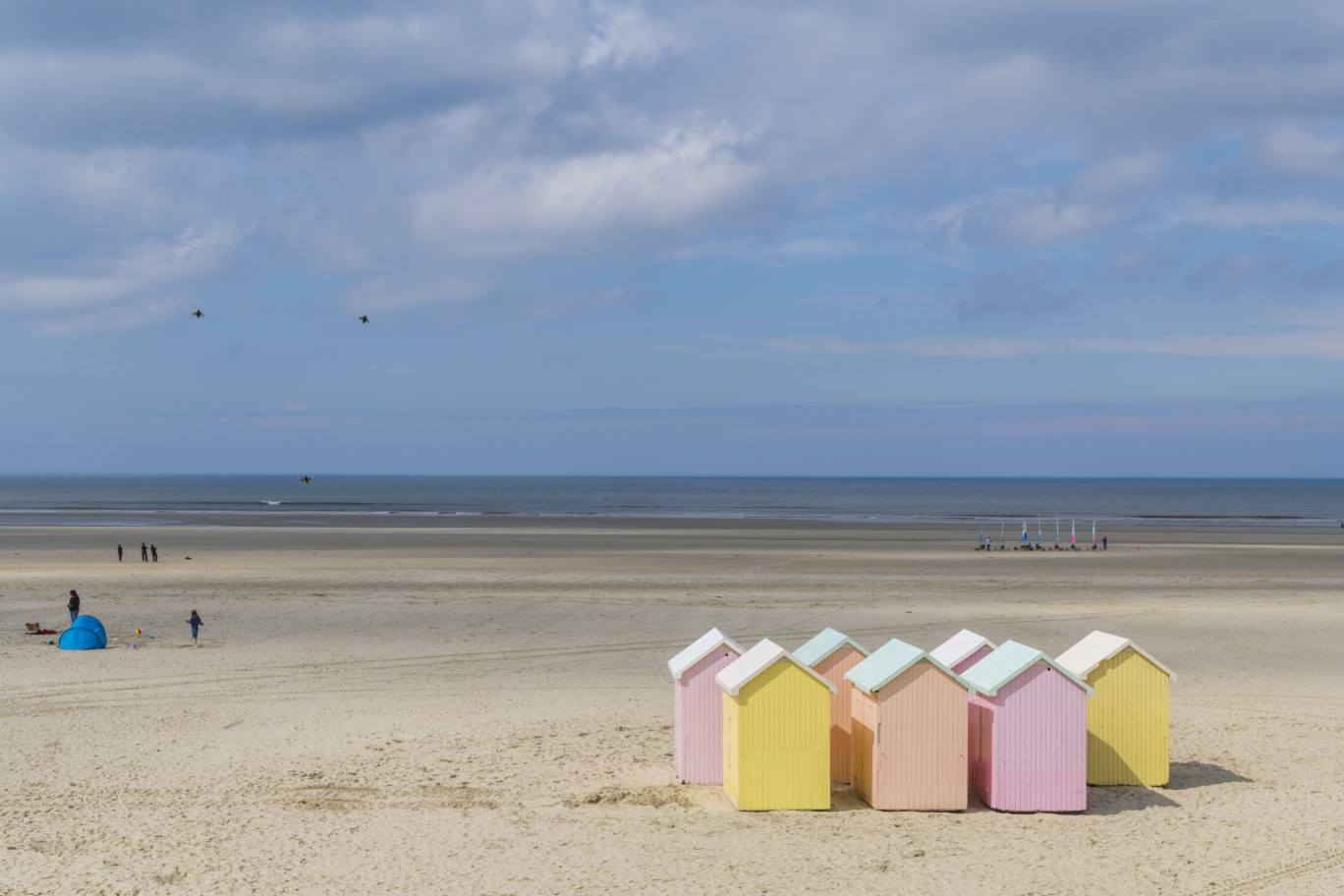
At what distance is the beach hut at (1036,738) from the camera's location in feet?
44.8

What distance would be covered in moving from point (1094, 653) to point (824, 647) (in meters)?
3.80

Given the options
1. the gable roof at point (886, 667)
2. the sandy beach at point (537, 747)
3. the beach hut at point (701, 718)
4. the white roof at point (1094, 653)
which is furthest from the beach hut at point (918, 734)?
the beach hut at point (701, 718)

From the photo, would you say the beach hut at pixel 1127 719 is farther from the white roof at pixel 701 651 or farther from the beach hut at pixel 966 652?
the white roof at pixel 701 651

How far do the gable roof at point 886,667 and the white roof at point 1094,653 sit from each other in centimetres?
191

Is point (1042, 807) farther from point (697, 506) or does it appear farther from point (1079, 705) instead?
point (697, 506)

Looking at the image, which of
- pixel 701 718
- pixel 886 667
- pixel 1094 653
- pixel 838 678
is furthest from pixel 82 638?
pixel 1094 653

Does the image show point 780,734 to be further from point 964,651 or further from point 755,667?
point 964,651

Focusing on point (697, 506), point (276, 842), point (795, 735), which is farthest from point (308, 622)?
point (697, 506)

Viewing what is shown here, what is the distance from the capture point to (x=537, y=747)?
54.8ft

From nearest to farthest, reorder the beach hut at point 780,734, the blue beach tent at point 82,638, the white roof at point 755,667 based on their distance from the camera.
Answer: the white roof at point 755,667 < the beach hut at point 780,734 < the blue beach tent at point 82,638

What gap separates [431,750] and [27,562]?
3867cm

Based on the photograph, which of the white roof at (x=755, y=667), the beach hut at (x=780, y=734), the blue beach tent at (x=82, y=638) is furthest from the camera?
the blue beach tent at (x=82, y=638)

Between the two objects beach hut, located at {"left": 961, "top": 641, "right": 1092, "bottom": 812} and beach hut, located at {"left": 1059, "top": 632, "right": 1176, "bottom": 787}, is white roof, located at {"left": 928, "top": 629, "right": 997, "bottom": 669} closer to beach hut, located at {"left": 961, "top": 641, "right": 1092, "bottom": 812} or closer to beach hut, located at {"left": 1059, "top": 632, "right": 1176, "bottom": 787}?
beach hut, located at {"left": 1059, "top": 632, "right": 1176, "bottom": 787}

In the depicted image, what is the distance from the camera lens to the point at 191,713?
18609 mm
